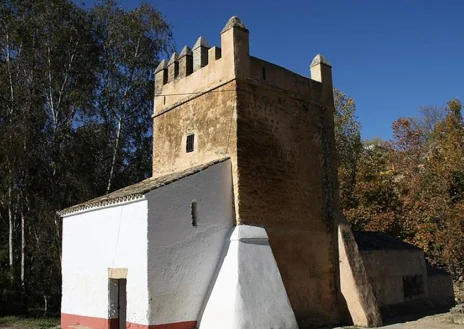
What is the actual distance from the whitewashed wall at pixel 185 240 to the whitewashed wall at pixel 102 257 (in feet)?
0.87

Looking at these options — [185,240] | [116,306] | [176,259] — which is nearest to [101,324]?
[116,306]

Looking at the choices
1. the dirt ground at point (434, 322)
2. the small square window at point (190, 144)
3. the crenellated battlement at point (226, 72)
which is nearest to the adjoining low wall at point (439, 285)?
the dirt ground at point (434, 322)

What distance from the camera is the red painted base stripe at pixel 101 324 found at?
980cm

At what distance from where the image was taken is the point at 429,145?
35.1m

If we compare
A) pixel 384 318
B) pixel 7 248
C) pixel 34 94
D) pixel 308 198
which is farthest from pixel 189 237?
pixel 7 248

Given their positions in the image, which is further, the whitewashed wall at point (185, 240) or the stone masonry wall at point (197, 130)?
the stone masonry wall at point (197, 130)

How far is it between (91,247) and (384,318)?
8673 millimetres

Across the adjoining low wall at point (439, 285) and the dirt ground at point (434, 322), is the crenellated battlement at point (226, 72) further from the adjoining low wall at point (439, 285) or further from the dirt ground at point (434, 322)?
the adjoining low wall at point (439, 285)

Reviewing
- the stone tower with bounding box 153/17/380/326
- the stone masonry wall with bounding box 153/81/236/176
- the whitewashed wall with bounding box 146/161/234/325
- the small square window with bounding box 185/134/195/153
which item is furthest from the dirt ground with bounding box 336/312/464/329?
the small square window with bounding box 185/134/195/153

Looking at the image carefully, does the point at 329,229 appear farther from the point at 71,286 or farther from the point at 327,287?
the point at 71,286

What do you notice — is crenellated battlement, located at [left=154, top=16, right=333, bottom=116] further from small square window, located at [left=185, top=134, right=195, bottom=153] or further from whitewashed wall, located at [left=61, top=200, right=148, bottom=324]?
whitewashed wall, located at [left=61, top=200, right=148, bottom=324]

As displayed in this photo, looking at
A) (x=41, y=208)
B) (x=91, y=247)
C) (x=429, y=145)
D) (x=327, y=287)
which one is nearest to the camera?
(x=91, y=247)

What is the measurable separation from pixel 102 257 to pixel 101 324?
160 cm

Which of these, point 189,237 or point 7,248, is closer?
point 189,237
